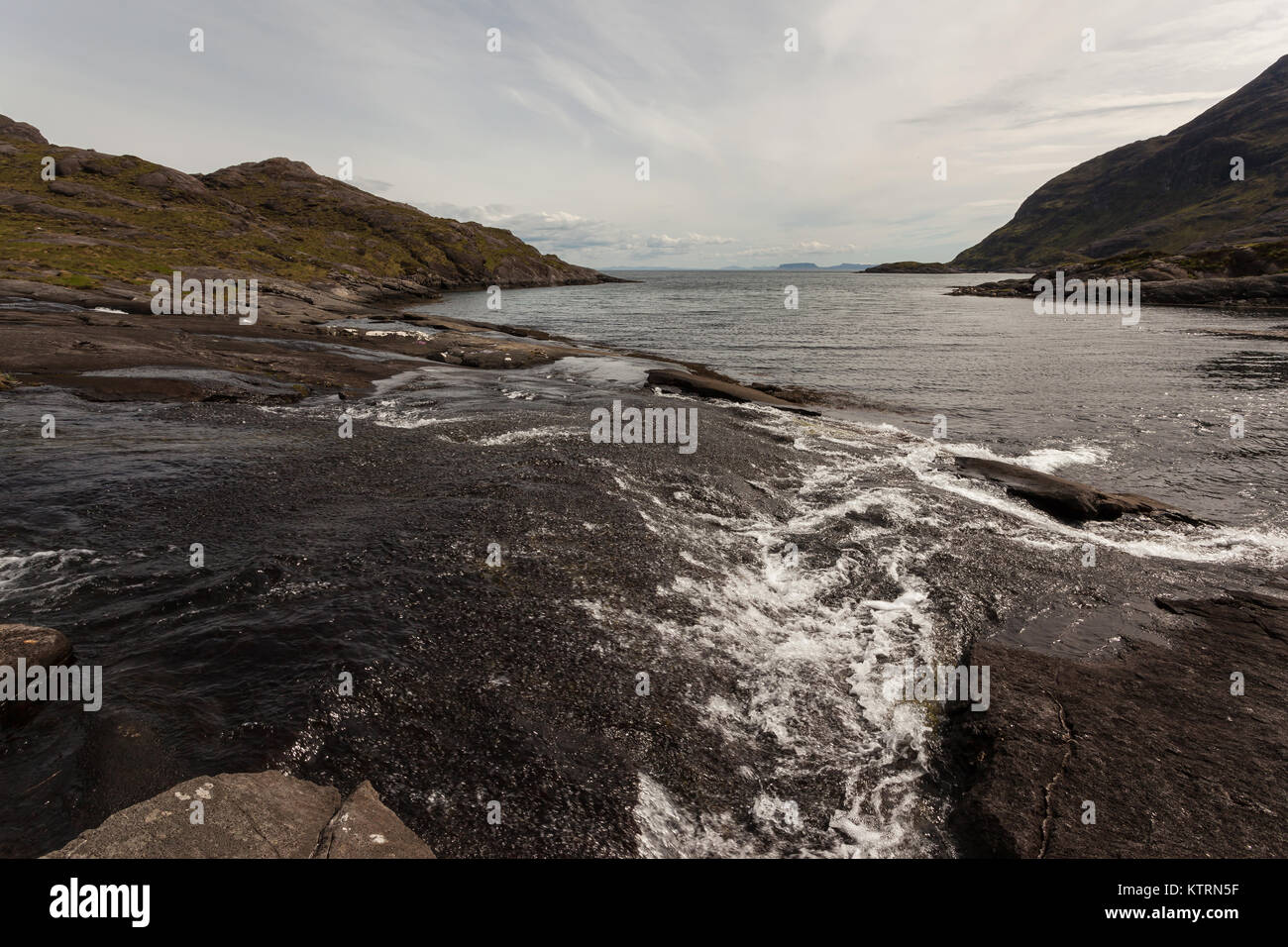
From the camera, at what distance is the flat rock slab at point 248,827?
17.9 ft

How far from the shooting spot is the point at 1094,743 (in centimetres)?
857

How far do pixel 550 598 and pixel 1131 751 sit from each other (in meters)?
10.1

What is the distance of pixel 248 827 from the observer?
19.3ft

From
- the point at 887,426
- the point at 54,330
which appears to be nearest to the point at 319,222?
the point at 54,330

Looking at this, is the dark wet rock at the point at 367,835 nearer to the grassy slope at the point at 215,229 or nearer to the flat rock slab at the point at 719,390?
the flat rock slab at the point at 719,390

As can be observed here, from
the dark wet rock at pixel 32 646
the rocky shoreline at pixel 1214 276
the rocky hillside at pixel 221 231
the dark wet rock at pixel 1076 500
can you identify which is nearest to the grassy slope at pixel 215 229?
the rocky hillside at pixel 221 231

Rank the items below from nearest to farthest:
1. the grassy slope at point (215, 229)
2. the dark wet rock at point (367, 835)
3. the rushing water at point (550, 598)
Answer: the dark wet rock at point (367, 835)
the rushing water at point (550, 598)
the grassy slope at point (215, 229)

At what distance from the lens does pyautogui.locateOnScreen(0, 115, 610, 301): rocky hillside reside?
232 ft

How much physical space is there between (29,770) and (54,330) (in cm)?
3941

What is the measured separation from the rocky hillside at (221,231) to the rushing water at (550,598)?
5708 cm

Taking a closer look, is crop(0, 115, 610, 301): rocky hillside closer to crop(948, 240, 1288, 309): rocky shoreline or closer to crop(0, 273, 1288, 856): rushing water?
crop(0, 273, 1288, 856): rushing water

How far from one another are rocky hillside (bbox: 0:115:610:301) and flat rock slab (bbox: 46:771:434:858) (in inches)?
2715

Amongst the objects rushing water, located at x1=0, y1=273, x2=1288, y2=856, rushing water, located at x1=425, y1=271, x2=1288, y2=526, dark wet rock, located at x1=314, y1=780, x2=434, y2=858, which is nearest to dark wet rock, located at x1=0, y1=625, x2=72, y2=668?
rushing water, located at x1=0, y1=273, x2=1288, y2=856
